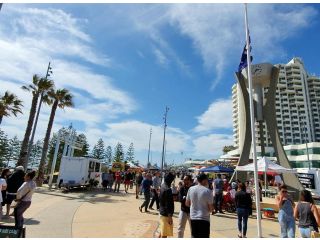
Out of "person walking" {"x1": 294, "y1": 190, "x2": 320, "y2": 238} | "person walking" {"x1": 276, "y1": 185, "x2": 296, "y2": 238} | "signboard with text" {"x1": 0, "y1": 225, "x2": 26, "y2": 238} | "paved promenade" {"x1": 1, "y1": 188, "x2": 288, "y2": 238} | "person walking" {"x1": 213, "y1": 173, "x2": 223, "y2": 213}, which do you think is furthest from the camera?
"person walking" {"x1": 213, "y1": 173, "x2": 223, "y2": 213}

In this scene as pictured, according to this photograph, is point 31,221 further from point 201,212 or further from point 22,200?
point 201,212

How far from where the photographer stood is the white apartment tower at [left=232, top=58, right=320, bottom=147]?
331 ft

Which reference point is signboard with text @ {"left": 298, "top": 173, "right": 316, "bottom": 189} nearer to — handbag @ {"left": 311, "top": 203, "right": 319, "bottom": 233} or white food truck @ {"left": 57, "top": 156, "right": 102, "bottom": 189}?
white food truck @ {"left": 57, "top": 156, "right": 102, "bottom": 189}

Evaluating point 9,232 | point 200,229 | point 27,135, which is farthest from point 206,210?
point 27,135

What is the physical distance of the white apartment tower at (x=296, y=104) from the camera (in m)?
101

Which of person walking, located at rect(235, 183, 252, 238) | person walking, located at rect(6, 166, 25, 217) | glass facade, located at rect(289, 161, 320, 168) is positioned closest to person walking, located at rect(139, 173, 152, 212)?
person walking, located at rect(235, 183, 252, 238)

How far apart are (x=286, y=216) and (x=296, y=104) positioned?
110318 mm

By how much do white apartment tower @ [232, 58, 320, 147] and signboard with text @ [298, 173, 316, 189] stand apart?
81150 millimetres

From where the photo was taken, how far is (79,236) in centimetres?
694

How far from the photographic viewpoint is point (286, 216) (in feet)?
20.3

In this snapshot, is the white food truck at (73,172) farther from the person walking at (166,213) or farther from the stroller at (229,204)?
the person walking at (166,213)

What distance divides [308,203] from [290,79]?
113m

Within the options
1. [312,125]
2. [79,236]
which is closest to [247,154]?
[79,236]

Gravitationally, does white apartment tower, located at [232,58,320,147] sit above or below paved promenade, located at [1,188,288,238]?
above
